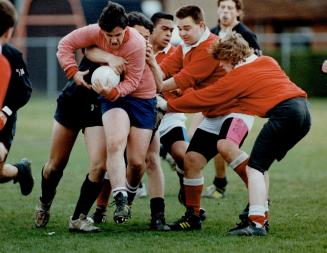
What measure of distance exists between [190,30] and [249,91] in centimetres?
112

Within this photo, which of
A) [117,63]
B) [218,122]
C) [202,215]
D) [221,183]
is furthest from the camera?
[221,183]

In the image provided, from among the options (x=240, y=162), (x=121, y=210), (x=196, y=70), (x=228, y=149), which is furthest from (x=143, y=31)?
(x=121, y=210)

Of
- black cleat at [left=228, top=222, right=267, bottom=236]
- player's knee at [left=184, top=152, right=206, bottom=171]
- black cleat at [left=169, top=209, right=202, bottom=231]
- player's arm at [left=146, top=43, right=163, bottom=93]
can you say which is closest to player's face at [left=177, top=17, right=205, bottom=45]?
player's arm at [left=146, top=43, right=163, bottom=93]

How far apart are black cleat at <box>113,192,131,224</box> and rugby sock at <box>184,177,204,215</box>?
39.1 inches

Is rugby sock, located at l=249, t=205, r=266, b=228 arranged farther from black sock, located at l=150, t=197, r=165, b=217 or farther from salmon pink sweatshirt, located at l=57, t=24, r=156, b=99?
salmon pink sweatshirt, located at l=57, t=24, r=156, b=99

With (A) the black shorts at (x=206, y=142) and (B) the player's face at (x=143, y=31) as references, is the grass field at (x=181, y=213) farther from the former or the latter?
(B) the player's face at (x=143, y=31)

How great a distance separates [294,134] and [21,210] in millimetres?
3292

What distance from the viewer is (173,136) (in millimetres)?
10219

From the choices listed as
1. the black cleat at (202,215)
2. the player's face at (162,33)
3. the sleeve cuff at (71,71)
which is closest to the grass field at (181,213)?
the black cleat at (202,215)

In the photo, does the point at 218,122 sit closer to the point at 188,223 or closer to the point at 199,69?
the point at 199,69

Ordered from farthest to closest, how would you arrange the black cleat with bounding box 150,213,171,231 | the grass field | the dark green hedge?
the dark green hedge → the black cleat with bounding box 150,213,171,231 → the grass field

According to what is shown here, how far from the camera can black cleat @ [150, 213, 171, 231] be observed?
8.70m

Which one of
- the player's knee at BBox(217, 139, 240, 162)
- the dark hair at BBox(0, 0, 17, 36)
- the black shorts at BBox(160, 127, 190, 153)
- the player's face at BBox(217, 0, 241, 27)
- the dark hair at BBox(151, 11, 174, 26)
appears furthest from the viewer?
the player's face at BBox(217, 0, 241, 27)

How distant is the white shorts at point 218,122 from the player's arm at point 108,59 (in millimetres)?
1110
